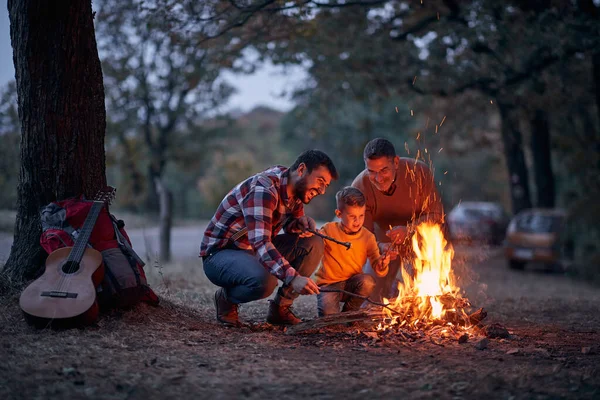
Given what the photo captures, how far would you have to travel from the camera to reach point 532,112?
57.8ft

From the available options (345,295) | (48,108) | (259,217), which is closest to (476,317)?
(345,295)

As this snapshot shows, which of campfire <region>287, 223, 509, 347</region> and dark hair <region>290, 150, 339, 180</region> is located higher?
dark hair <region>290, 150, 339, 180</region>

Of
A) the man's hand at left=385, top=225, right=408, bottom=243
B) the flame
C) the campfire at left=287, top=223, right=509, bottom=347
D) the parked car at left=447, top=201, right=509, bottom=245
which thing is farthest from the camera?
the parked car at left=447, top=201, right=509, bottom=245

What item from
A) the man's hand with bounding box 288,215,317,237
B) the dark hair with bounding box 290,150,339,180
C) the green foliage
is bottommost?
the man's hand with bounding box 288,215,317,237

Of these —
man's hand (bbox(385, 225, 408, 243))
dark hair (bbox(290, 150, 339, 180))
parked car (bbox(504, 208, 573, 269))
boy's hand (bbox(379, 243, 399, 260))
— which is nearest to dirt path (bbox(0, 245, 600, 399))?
boy's hand (bbox(379, 243, 399, 260))

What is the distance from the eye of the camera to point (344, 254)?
6258 mm

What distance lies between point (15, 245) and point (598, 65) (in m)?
11.8

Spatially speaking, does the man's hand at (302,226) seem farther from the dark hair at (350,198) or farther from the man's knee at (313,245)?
the dark hair at (350,198)

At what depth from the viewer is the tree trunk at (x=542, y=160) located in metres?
19.3

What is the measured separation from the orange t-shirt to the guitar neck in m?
2.08

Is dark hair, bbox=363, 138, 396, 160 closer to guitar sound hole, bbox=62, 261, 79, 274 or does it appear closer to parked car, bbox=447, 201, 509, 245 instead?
guitar sound hole, bbox=62, 261, 79, 274

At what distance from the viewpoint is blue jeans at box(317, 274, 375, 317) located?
6.10m

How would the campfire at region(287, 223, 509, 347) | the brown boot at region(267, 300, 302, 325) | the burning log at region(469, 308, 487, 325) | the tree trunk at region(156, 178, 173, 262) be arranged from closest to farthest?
the campfire at region(287, 223, 509, 347), the burning log at region(469, 308, 487, 325), the brown boot at region(267, 300, 302, 325), the tree trunk at region(156, 178, 173, 262)

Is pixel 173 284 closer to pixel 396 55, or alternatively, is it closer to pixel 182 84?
pixel 396 55
